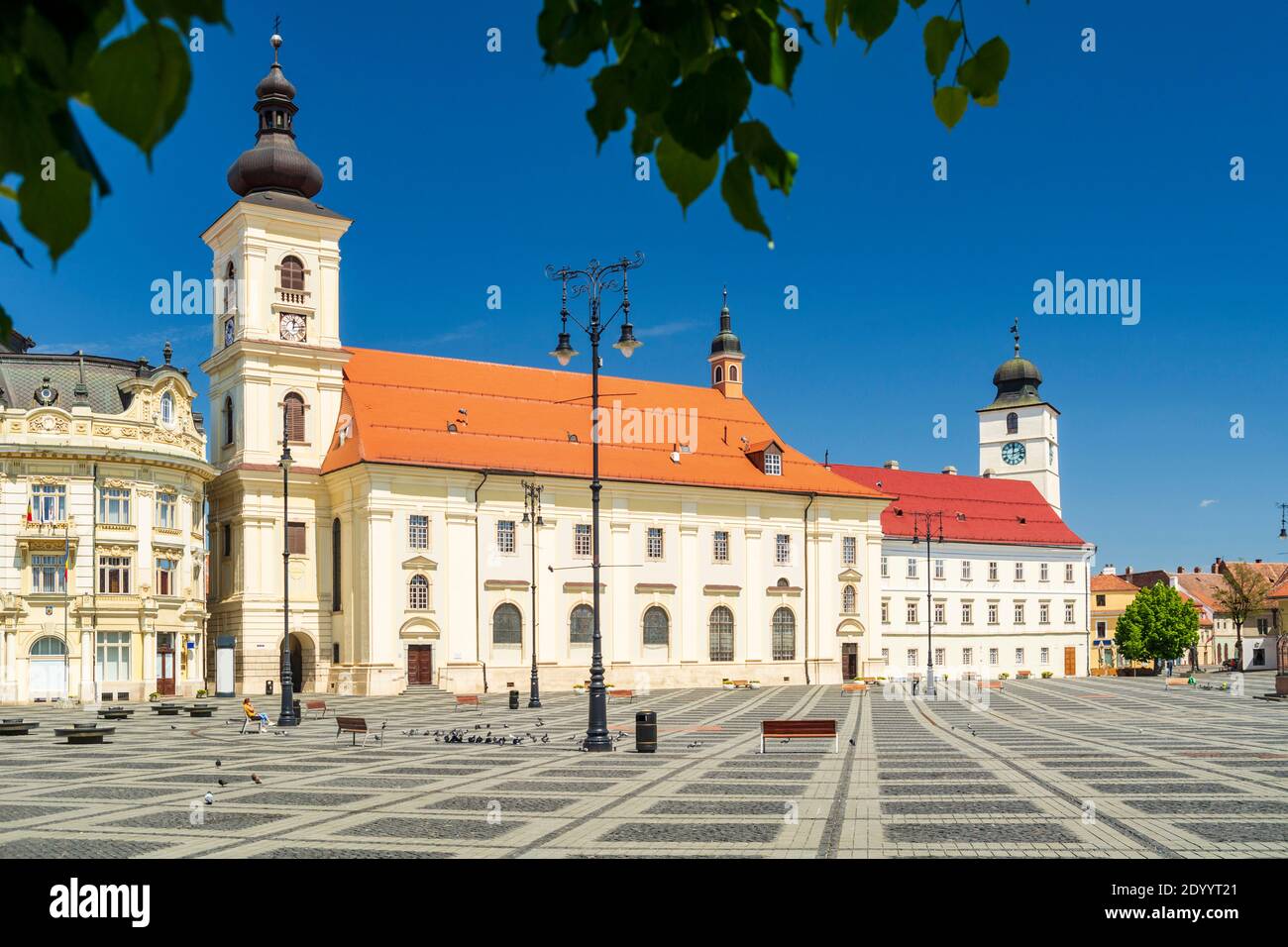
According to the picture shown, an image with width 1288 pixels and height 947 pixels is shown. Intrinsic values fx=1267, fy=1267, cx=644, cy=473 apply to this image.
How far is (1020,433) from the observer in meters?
109

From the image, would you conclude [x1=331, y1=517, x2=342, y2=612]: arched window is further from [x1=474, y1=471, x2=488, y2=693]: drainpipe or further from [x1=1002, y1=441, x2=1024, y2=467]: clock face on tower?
[x1=1002, y1=441, x2=1024, y2=467]: clock face on tower

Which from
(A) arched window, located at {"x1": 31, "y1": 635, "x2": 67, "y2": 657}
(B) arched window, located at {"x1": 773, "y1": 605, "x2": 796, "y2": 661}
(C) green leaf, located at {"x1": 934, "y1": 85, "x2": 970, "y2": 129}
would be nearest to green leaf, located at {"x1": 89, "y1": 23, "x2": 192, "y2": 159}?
(C) green leaf, located at {"x1": 934, "y1": 85, "x2": 970, "y2": 129}

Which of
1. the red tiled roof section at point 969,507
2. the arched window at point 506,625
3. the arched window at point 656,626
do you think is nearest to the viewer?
the arched window at point 506,625

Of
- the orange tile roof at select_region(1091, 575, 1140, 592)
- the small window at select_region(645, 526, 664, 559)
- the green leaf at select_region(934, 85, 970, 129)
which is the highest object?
the green leaf at select_region(934, 85, 970, 129)

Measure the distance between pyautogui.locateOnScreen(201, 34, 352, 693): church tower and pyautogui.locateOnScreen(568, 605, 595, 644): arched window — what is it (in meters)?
12.0

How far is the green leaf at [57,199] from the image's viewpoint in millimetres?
2424

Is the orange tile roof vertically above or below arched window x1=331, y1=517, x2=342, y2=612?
below

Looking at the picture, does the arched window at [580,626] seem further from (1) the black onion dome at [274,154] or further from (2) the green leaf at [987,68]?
(2) the green leaf at [987,68]

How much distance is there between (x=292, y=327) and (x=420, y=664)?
17.8 m

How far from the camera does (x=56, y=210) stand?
243 centimetres

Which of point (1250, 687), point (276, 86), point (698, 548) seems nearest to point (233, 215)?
point (276, 86)

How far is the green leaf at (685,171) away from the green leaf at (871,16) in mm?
726

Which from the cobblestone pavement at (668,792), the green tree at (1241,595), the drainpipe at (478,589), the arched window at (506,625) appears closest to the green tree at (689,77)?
the cobblestone pavement at (668,792)

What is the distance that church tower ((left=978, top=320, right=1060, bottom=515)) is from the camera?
10681cm
